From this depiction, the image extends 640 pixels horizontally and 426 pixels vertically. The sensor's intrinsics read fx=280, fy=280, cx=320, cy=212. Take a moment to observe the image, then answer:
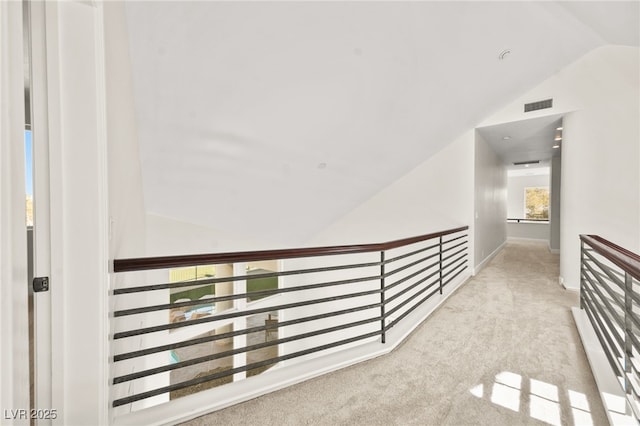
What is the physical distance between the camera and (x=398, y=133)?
3.08 m

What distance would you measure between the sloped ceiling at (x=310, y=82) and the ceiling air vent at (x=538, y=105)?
1.12m

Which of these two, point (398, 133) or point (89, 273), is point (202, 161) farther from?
point (398, 133)

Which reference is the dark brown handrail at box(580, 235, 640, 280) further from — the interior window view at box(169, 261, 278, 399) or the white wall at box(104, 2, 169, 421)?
the interior window view at box(169, 261, 278, 399)

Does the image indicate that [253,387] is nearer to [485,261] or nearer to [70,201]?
[70,201]

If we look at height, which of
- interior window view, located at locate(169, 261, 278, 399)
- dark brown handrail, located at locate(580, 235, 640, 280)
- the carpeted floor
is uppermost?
dark brown handrail, located at locate(580, 235, 640, 280)

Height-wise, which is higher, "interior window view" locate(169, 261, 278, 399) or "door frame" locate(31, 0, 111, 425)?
"door frame" locate(31, 0, 111, 425)

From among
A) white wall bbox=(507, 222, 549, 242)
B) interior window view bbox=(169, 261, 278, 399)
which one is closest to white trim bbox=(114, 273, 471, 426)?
interior window view bbox=(169, 261, 278, 399)

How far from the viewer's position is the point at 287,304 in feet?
5.82

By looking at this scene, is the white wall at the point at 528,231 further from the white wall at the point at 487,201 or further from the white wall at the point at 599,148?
the white wall at the point at 599,148

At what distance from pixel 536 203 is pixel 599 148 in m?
8.13

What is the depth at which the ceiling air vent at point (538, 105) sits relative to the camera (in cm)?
413

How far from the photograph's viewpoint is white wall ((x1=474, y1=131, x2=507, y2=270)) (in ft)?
16.2

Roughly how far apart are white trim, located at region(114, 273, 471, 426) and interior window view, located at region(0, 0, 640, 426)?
0.01 metres

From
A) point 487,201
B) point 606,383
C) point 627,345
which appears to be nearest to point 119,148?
point 627,345
